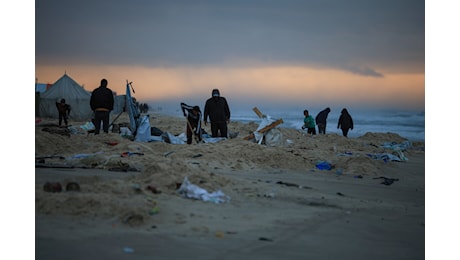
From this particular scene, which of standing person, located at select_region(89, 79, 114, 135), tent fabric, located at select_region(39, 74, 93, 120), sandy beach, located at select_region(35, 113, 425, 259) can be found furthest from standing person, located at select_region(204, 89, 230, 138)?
tent fabric, located at select_region(39, 74, 93, 120)

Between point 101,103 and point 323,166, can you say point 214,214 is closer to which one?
point 323,166

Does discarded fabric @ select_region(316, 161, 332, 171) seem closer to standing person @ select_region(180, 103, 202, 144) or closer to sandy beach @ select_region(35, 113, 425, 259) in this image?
sandy beach @ select_region(35, 113, 425, 259)

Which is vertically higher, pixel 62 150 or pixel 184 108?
pixel 184 108

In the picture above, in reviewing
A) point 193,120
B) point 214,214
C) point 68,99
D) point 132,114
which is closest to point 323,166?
point 193,120

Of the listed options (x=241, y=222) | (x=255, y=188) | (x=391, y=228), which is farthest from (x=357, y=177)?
(x=241, y=222)

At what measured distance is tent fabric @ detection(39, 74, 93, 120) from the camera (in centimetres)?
2211

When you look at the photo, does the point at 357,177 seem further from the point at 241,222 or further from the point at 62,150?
the point at 62,150

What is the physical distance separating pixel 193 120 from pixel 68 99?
13586 millimetres

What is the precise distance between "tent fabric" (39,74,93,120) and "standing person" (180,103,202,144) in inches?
514

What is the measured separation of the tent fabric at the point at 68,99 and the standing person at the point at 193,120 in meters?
13.0

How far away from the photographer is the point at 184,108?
396 inches

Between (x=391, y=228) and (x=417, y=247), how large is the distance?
0.34 m

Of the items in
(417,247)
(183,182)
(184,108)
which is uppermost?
(184,108)

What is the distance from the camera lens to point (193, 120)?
1018 cm
